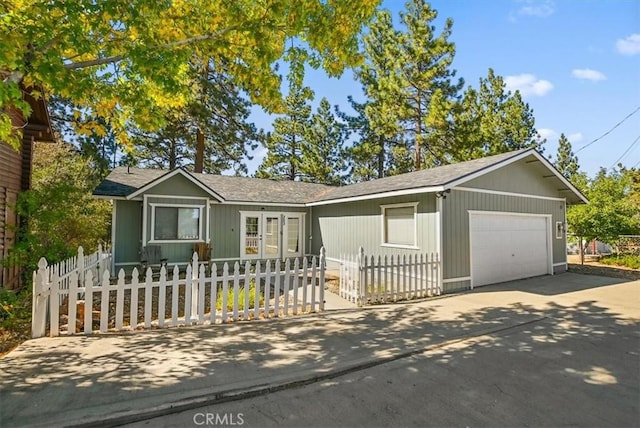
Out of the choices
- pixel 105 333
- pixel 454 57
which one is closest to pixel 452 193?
pixel 105 333

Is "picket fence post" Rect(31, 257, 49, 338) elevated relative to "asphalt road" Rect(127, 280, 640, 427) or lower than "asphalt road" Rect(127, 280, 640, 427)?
elevated

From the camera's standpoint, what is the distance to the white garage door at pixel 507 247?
9.77m

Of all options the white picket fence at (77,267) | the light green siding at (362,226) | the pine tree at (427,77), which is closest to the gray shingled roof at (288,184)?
the light green siding at (362,226)

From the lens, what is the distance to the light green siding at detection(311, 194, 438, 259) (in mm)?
9281

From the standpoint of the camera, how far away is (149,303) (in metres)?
5.12

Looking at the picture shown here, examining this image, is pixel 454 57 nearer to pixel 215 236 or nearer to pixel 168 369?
pixel 215 236

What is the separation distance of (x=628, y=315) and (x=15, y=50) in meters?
10.9

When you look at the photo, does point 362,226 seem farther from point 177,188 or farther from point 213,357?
point 213,357

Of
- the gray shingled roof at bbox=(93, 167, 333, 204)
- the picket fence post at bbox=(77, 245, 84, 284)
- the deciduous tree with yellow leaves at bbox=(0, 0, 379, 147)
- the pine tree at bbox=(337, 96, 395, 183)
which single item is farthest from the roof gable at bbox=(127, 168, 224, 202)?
the pine tree at bbox=(337, 96, 395, 183)

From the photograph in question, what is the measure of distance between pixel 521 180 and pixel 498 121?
623 inches

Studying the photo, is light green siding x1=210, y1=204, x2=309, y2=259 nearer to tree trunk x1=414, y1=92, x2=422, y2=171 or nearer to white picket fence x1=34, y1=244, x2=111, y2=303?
white picket fence x1=34, y1=244, x2=111, y2=303

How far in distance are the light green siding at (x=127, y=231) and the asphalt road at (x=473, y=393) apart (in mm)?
9941

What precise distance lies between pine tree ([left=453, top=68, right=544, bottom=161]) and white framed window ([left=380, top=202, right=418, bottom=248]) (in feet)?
43.5

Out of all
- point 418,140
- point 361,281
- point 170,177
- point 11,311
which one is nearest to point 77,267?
point 11,311
